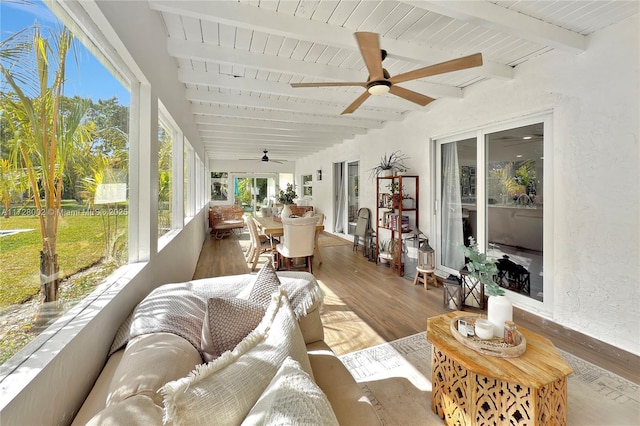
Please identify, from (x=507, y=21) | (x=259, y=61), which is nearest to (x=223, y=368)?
(x=259, y=61)

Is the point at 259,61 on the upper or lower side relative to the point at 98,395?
upper

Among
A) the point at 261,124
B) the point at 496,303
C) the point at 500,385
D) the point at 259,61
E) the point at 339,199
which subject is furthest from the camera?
the point at 339,199

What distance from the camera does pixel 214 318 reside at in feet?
3.71

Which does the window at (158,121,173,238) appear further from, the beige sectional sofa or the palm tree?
the palm tree

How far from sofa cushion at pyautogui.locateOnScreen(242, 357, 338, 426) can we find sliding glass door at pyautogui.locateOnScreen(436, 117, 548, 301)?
295 centimetres

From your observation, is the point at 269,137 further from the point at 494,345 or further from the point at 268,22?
the point at 494,345

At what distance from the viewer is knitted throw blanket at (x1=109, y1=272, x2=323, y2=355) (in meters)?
1.12

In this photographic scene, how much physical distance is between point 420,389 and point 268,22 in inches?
109

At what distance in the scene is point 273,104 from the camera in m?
3.80

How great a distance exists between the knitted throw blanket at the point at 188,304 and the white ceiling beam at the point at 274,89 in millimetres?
2409

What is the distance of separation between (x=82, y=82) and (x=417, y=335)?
9.15 feet

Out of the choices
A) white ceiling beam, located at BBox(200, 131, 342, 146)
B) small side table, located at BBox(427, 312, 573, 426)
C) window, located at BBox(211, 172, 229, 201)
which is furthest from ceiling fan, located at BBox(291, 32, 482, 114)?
window, located at BBox(211, 172, 229, 201)

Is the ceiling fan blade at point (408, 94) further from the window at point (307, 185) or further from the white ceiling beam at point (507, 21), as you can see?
the window at point (307, 185)

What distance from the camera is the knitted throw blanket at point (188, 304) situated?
1122 millimetres
